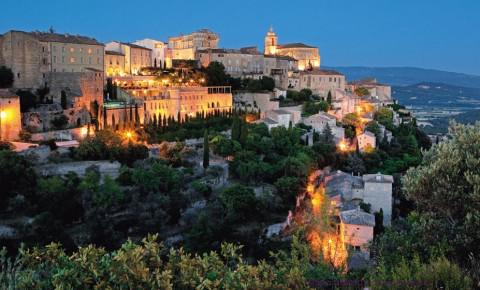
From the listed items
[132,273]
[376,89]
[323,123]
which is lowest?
[323,123]

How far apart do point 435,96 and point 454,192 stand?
304 feet

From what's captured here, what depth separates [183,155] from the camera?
25.2 meters

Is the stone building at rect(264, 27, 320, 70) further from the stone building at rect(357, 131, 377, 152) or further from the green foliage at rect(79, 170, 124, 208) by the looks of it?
the green foliage at rect(79, 170, 124, 208)

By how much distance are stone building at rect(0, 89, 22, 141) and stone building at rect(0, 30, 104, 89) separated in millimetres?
3537

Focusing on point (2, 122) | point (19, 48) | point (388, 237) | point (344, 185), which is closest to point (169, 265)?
point (388, 237)

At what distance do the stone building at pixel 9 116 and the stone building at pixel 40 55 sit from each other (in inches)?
139

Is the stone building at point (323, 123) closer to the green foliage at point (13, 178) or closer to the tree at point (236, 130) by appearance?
the tree at point (236, 130)

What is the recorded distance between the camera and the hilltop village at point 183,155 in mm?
18156

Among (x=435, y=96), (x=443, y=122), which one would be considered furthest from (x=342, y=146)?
(x=435, y=96)

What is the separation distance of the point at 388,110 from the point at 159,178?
81.8 ft

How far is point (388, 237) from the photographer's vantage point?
9.45m

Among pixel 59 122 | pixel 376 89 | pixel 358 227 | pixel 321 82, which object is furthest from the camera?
pixel 376 89

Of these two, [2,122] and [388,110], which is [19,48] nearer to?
[2,122]

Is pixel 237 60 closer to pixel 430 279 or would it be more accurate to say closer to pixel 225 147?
pixel 225 147
